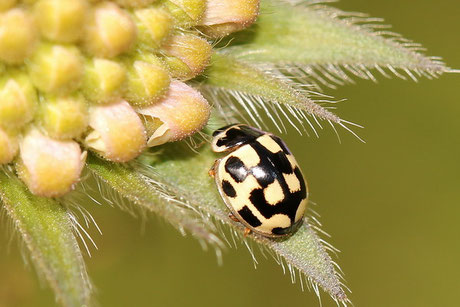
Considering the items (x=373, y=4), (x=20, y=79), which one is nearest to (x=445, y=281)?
(x=373, y=4)

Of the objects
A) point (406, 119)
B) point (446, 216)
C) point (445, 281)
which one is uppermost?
point (406, 119)

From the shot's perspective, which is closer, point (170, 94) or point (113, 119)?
point (113, 119)

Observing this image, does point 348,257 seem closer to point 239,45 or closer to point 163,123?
point 239,45

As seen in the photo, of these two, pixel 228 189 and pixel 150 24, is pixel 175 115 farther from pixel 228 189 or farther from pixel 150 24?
pixel 228 189

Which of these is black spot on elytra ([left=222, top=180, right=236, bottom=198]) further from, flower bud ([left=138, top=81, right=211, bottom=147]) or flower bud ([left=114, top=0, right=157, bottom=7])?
flower bud ([left=114, top=0, right=157, bottom=7])

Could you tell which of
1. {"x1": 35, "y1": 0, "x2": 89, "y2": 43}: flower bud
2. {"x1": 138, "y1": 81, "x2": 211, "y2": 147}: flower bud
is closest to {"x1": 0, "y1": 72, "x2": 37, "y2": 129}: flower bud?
{"x1": 35, "y1": 0, "x2": 89, "y2": 43}: flower bud

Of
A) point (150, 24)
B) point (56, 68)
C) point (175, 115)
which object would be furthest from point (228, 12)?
point (56, 68)
